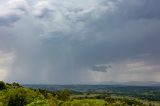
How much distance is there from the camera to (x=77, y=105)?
2955 inches

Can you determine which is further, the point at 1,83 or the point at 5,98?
the point at 1,83

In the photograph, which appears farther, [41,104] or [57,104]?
[41,104]

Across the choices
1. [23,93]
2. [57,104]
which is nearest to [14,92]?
[23,93]

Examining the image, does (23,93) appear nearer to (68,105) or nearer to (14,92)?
(14,92)

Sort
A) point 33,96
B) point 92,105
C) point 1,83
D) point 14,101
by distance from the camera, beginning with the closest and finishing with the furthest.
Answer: point 92,105 → point 14,101 → point 33,96 → point 1,83

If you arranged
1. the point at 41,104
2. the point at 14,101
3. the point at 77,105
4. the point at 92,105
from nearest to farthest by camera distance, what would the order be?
the point at 77,105 < the point at 92,105 < the point at 41,104 < the point at 14,101

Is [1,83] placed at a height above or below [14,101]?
above

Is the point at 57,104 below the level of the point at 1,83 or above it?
below

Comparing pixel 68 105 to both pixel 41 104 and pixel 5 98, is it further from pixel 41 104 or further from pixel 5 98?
pixel 5 98

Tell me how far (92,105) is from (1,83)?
8734 cm

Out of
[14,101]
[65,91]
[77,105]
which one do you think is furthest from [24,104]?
[77,105]

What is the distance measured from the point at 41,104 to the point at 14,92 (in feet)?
61.3

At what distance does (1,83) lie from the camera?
15775 centimetres

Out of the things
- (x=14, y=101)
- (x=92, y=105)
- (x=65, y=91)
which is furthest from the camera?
(x=65, y=91)
